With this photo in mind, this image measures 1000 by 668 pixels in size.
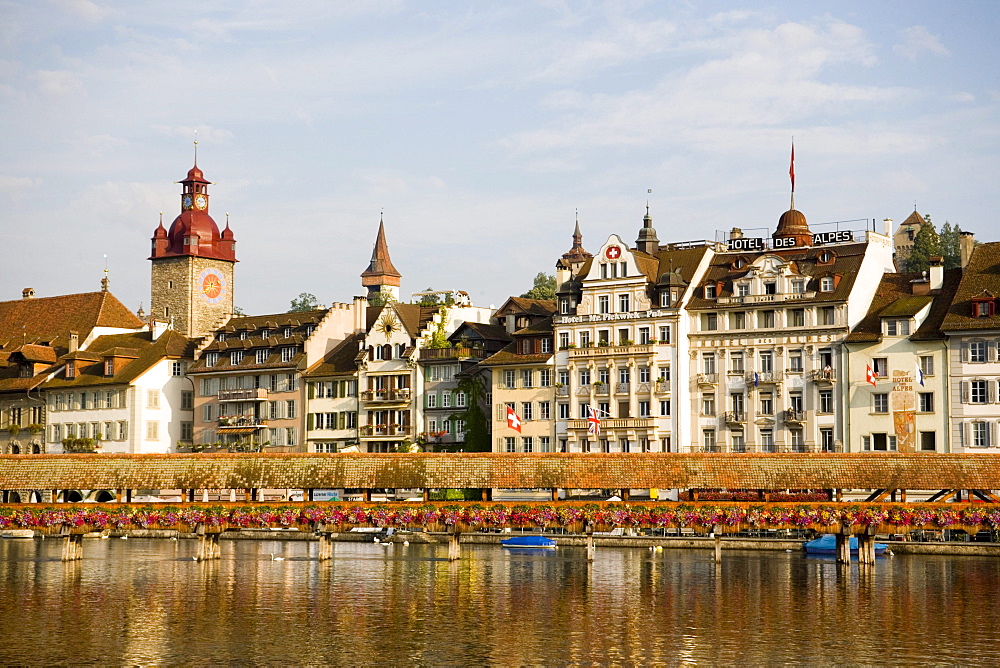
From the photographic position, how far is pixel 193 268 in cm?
13900

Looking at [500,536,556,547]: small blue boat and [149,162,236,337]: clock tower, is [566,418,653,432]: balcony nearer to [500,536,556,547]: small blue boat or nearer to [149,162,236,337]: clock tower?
[500,536,556,547]: small blue boat

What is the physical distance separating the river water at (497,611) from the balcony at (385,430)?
127 feet

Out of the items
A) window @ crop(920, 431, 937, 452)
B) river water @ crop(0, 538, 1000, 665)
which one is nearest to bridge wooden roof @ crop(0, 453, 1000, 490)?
river water @ crop(0, 538, 1000, 665)

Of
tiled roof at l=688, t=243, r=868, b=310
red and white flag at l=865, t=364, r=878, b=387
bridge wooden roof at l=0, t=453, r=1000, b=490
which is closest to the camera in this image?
bridge wooden roof at l=0, t=453, r=1000, b=490

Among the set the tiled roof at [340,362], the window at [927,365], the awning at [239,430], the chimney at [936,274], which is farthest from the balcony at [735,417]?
the awning at [239,430]

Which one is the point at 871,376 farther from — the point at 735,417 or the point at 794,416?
the point at 735,417

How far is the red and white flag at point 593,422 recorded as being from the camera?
102881mm

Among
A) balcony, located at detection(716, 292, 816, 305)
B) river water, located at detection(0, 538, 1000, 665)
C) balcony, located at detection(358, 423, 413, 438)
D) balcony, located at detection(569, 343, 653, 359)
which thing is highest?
balcony, located at detection(716, 292, 816, 305)

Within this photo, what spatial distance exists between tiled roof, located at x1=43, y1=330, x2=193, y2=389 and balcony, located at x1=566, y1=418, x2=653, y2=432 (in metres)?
37.8

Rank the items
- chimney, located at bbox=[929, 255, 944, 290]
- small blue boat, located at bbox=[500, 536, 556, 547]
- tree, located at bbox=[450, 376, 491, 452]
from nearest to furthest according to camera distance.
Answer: small blue boat, located at bbox=[500, 536, 556, 547] < chimney, located at bbox=[929, 255, 944, 290] < tree, located at bbox=[450, 376, 491, 452]

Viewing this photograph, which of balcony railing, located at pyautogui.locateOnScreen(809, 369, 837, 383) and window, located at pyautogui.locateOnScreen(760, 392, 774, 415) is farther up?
balcony railing, located at pyautogui.locateOnScreen(809, 369, 837, 383)

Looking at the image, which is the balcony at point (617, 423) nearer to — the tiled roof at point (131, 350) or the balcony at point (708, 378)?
the balcony at point (708, 378)

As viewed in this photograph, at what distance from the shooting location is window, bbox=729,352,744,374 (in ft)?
334

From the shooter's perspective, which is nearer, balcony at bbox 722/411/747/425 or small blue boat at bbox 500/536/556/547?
small blue boat at bbox 500/536/556/547
